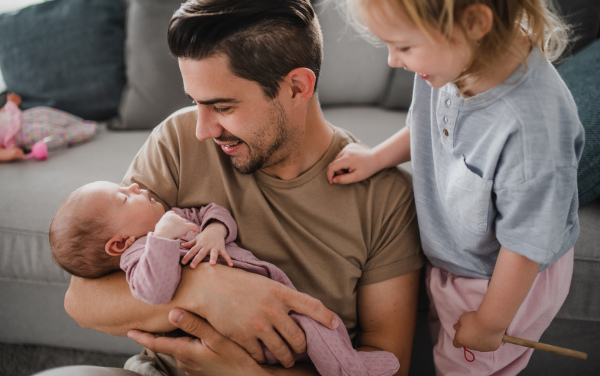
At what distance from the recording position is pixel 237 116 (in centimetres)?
117

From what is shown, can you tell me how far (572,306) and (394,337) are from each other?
0.56 m

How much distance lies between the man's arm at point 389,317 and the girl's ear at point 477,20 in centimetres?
68

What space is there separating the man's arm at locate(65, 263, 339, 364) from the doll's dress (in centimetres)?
107

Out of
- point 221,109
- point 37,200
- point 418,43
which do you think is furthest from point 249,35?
point 37,200

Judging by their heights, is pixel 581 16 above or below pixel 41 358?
above

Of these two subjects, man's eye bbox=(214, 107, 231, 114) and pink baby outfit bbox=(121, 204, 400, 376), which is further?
man's eye bbox=(214, 107, 231, 114)

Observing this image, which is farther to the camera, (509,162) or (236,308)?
(236,308)

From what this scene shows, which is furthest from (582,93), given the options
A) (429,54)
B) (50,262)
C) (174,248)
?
(50,262)

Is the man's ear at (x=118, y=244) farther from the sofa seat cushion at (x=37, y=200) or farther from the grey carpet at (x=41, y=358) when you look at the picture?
the grey carpet at (x=41, y=358)

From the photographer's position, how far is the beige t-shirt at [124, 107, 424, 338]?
1275 millimetres

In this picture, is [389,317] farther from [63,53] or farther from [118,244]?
[63,53]

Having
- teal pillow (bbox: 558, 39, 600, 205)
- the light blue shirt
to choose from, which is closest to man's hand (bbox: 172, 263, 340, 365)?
the light blue shirt

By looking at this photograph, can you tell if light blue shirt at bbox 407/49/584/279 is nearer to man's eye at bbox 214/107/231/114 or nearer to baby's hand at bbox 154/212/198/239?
man's eye at bbox 214/107/231/114

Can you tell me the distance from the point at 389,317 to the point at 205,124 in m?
0.69
